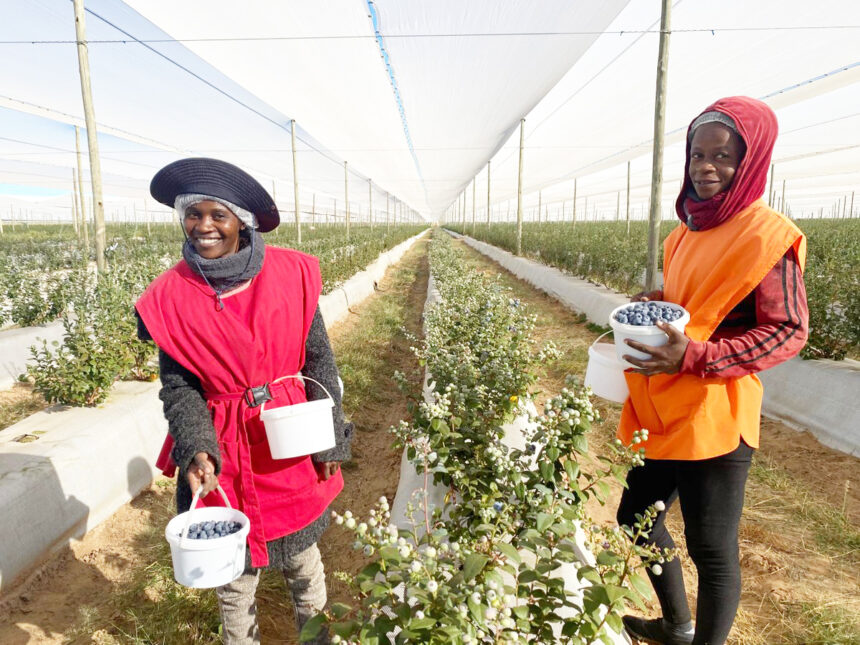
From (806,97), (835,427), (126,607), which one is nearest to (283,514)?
(126,607)

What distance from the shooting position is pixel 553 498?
1389 millimetres

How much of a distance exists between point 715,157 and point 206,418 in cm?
160

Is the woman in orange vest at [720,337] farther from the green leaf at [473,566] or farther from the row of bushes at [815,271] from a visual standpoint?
the row of bushes at [815,271]

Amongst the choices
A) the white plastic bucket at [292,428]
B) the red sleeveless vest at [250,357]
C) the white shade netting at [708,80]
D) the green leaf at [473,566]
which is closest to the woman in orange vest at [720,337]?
the green leaf at [473,566]

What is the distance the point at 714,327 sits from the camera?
1285 millimetres

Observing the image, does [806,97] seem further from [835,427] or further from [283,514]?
[283,514]

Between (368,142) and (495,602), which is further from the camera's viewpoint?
(368,142)

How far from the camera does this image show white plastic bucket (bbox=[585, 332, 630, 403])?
1578mm

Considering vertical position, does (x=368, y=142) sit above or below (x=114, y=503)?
above

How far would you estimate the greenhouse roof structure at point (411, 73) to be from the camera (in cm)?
564

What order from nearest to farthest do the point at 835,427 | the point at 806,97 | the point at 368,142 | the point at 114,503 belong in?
the point at 114,503 → the point at 835,427 → the point at 806,97 → the point at 368,142

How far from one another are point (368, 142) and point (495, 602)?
1354cm

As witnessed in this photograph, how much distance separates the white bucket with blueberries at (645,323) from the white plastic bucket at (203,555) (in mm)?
1167

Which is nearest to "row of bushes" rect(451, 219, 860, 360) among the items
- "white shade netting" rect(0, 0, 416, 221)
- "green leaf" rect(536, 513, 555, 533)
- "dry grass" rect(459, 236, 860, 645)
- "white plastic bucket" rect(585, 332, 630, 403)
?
"dry grass" rect(459, 236, 860, 645)
